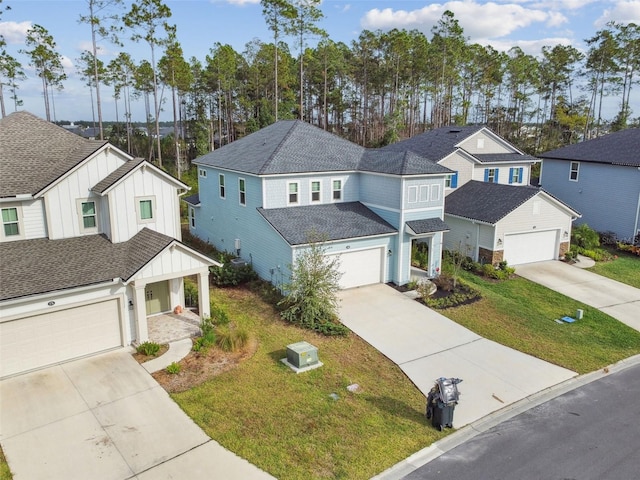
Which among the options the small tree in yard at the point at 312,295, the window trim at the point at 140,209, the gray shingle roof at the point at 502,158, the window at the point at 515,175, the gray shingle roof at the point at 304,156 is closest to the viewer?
the window trim at the point at 140,209

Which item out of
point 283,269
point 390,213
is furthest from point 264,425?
point 390,213

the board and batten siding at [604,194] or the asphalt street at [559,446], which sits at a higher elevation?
the board and batten siding at [604,194]

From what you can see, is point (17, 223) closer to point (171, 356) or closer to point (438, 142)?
point (171, 356)

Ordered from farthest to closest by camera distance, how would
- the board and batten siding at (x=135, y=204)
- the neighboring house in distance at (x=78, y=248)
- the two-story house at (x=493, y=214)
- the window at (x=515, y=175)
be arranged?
the window at (x=515, y=175) → the two-story house at (x=493, y=214) → the board and batten siding at (x=135, y=204) → the neighboring house in distance at (x=78, y=248)

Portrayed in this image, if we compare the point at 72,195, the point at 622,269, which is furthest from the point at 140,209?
the point at 622,269

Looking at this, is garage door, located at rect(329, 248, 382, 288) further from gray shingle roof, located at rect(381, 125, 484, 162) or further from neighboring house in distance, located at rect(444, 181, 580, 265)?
gray shingle roof, located at rect(381, 125, 484, 162)

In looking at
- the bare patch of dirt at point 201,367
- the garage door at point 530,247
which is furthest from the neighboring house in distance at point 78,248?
the garage door at point 530,247

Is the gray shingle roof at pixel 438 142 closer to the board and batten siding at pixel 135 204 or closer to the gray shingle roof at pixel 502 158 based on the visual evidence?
the gray shingle roof at pixel 502 158

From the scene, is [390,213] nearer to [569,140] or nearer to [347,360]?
[347,360]
